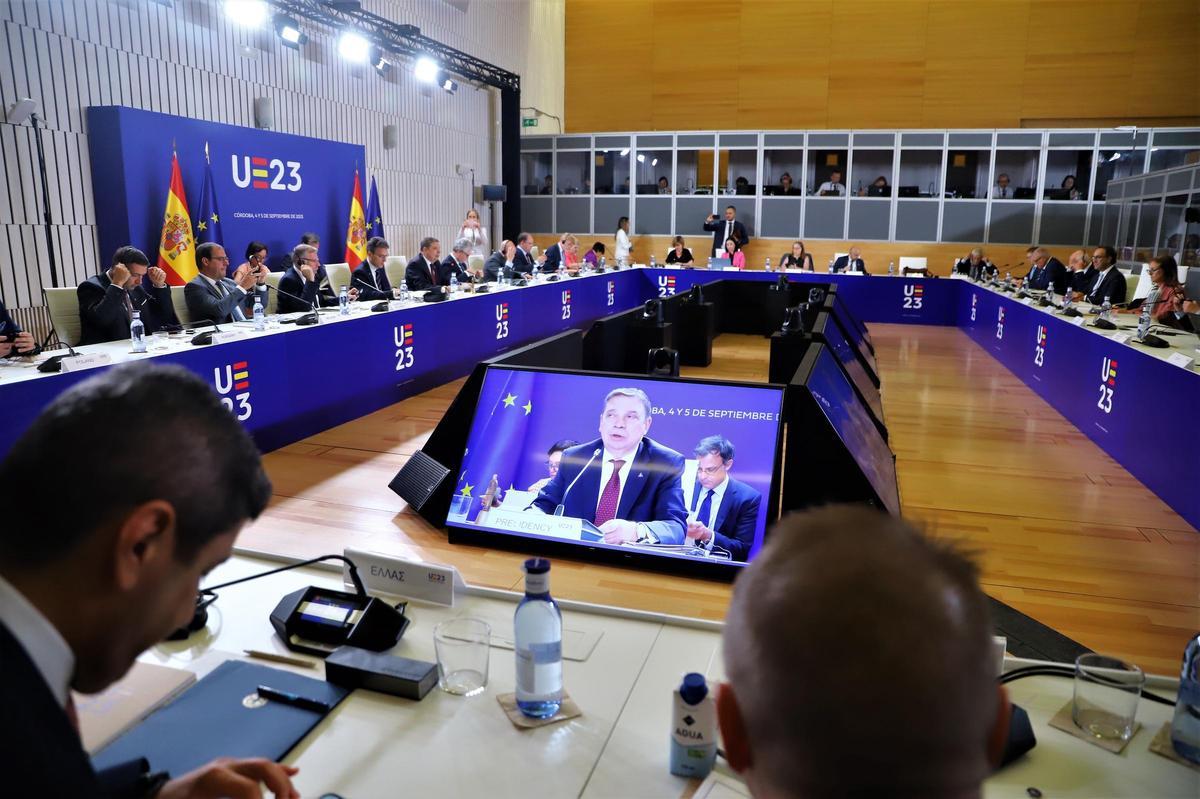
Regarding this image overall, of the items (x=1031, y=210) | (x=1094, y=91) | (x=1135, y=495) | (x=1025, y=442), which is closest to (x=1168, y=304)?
(x=1025, y=442)

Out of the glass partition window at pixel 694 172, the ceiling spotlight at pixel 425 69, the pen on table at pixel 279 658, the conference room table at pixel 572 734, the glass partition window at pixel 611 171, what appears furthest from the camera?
the glass partition window at pixel 611 171

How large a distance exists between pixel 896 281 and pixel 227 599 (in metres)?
10.9

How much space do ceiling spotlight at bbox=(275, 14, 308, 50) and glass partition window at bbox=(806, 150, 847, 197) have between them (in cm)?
930

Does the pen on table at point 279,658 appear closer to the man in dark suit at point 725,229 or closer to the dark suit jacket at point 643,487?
the dark suit jacket at point 643,487

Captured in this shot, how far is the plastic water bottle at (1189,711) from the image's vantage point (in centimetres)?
117

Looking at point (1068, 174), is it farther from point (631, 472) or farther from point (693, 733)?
point (693, 733)

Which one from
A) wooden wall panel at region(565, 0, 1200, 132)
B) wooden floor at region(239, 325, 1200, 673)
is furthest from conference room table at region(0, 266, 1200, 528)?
wooden wall panel at region(565, 0, 1200, 132)

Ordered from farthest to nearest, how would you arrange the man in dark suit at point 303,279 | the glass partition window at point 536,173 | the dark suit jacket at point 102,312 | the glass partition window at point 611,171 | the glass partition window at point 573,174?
the glass partition window at point 536,173 < the glass partition window at point 573,174 < the glass partition window at point 611,171 < the man in dark suit at point 303,279 < the dark suit jacket at point 102,312

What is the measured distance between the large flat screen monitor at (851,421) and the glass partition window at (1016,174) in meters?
12.2

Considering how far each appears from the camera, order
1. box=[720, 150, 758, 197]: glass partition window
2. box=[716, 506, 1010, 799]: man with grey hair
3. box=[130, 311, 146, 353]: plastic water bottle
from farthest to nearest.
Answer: box=[720, 150, 758, 197]: glass partition window, box=[130, 311, 146, 353]: plastic water bottle, box=[716, 506, 1010, 799]: man with grey hair

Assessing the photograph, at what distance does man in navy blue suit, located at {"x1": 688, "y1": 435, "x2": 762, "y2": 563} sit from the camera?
2.30 m

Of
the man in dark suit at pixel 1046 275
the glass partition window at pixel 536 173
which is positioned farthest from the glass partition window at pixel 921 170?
the glass partition window at pixel 536 173

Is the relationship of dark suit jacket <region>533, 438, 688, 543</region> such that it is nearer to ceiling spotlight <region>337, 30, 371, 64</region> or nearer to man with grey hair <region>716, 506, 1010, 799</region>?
man with grey hair <region>716, 506, 1010, 799</region>

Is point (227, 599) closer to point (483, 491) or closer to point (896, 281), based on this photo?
point (483, 491)
